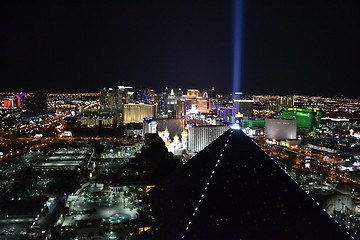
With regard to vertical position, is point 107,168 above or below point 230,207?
below

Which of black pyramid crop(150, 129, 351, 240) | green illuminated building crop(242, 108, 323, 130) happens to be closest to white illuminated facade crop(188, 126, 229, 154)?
green illuminated building crop(242, 108, 323, 130)

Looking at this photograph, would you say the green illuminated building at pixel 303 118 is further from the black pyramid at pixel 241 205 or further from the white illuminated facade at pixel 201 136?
the black pyramid at pixel 241 205

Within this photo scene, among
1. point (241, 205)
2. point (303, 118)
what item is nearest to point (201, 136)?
point (303, 118)

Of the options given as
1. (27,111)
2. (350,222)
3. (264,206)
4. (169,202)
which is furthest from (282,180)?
(27,111)

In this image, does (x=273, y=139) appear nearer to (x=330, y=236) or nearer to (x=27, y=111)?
(x=330, y=236)

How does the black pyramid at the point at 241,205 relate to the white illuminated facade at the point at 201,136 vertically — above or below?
above

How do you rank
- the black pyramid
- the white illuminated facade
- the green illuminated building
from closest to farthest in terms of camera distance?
the black pyramid, the white illuminated facade, the green illuminated building

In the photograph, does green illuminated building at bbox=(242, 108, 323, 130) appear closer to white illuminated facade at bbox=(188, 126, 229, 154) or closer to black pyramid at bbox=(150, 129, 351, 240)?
white illuminated facade at bbox=(188, 126, 229, 154)

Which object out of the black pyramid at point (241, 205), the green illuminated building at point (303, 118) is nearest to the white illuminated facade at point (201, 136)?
the green illuminated building at point (303, 118)
